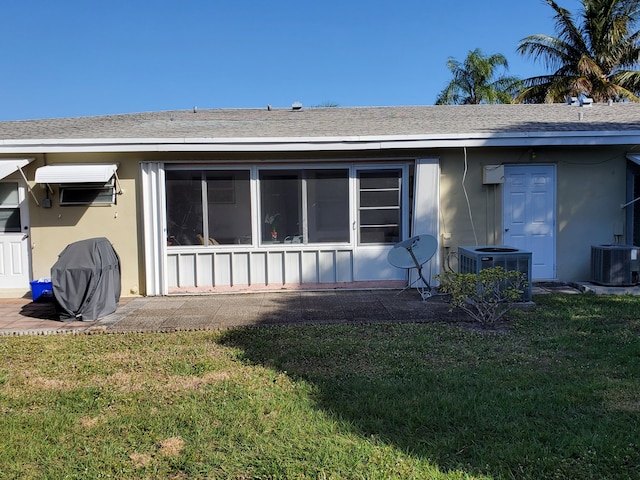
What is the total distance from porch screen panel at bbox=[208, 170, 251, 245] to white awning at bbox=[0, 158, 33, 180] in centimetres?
295

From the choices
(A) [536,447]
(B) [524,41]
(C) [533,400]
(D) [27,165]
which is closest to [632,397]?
(C) [533,400]

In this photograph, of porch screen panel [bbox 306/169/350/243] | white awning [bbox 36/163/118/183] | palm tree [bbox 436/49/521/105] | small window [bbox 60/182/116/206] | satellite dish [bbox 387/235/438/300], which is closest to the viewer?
satellite dish [bbox 387/235/438/300]

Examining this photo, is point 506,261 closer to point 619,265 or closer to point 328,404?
point 619,265

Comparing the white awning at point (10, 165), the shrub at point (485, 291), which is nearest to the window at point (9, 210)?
the white awning at point (10, 165)

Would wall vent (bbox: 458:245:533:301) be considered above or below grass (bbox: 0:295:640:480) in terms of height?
above

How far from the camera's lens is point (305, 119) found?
10.3 metres

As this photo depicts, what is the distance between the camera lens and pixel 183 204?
8.61 metres

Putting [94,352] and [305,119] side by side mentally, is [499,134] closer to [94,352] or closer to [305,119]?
[305,119]

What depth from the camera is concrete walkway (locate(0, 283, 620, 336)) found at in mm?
6383

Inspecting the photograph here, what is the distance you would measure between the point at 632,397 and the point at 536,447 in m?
1.29

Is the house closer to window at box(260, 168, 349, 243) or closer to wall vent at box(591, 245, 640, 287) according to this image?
window at box(260, 168, 349, 243)

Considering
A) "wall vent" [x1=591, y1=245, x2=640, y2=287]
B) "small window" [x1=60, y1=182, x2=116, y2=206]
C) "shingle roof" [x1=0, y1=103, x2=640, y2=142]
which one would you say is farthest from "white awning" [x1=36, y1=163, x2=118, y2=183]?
"wall vent" [x1=591, y1=245, x2=640, y2=287]

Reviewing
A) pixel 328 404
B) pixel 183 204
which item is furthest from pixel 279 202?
pixel 328 404

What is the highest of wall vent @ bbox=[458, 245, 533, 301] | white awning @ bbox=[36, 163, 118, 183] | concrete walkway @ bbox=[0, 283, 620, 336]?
white awning @ bbox=[36, 163, 118, 183]
